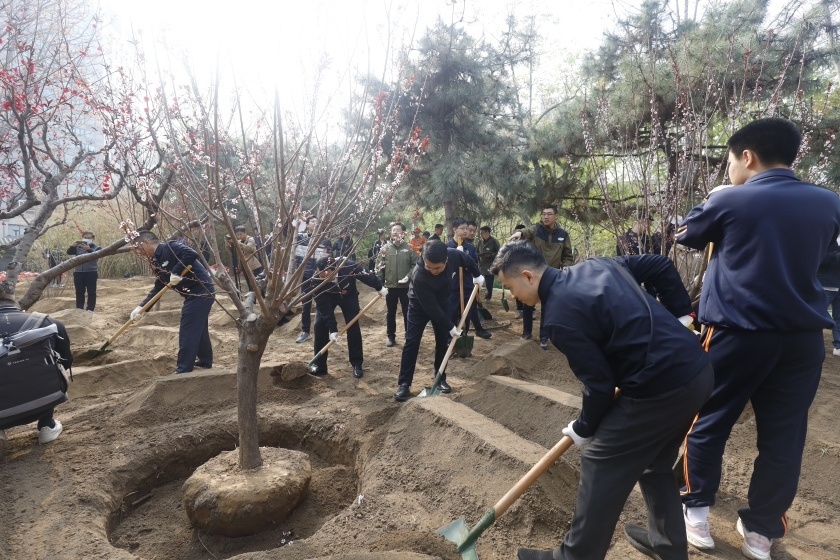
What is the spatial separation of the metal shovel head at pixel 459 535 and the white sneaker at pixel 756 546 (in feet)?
4.31

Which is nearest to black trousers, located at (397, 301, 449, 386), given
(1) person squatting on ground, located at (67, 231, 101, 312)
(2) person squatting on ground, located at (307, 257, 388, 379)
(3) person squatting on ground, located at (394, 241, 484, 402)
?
(3) person squatting on ground, located at (394, 241, 484, 402)

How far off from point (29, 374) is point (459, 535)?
122 inches

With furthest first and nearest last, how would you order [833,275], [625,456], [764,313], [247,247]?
[247,247], [833,275], [764,313], [625,456]

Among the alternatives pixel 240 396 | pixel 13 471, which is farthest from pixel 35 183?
pixel 240 396

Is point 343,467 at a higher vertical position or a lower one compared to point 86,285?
lower

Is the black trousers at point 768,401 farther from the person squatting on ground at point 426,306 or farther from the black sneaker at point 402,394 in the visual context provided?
the black sneaker at point 402,394

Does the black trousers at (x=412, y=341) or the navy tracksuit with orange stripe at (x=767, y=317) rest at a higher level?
the navy tracksuit with orange stripe at (x=767, y=317)

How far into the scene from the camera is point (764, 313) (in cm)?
225

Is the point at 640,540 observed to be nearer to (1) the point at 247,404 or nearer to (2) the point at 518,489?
(2) the point at 518,489

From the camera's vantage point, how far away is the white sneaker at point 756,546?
246 centimetres

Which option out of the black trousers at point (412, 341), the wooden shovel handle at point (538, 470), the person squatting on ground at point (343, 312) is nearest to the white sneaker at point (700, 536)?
the wooden shovel handle at point (538, 470)

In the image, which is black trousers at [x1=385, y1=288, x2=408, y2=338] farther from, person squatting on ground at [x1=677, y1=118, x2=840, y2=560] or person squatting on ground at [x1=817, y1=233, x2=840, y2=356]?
person squatting on ground at [x1=817, y1=233, x2=840, y2=356]

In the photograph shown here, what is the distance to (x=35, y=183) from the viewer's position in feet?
18.3

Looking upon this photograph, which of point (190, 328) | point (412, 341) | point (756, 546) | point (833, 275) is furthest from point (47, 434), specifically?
point (833, 275)
